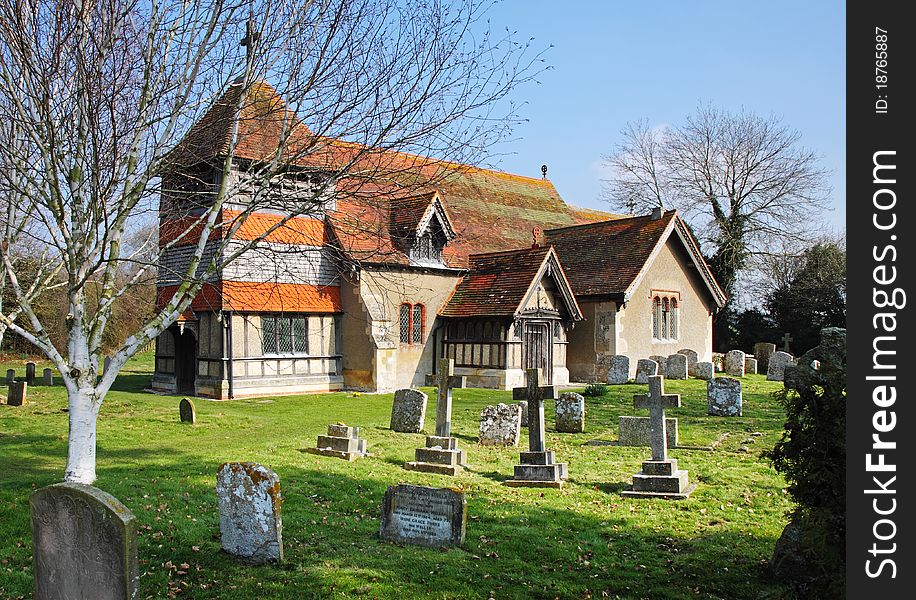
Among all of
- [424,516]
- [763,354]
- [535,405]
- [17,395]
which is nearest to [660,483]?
[535,405]

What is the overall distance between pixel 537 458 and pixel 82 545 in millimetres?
7759

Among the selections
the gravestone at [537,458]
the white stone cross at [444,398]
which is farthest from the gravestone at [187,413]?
the gravestone at [537,458]

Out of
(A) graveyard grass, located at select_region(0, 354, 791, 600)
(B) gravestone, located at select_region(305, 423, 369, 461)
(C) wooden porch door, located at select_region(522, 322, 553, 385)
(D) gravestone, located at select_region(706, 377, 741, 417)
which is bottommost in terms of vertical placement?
(A) graveyard grass, located at select_region(0, 354, 791, 600)

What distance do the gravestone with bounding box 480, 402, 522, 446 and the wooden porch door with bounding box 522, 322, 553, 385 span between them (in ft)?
40.5

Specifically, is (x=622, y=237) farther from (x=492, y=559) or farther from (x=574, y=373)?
(x=492, y=559)

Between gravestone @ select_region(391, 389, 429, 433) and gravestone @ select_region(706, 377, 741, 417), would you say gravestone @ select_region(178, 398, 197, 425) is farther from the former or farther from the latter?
gravestone @ select_region(706, 377, 741, 417)

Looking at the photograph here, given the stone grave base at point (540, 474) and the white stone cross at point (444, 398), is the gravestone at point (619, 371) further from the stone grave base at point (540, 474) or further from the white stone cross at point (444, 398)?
the stone grave base at point (540, 474)

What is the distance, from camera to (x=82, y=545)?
5992 mm

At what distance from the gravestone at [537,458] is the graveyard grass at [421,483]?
342mm

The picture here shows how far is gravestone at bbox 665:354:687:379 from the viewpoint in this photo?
28.4 metres

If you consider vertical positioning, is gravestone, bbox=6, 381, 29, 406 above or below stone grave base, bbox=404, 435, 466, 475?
above

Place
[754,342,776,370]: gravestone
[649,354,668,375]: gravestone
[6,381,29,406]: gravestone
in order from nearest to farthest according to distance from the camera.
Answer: [6,381,29,406]: gravestone, [649,354,668,375]: gravestone, [754,342,776,370]: gravestone

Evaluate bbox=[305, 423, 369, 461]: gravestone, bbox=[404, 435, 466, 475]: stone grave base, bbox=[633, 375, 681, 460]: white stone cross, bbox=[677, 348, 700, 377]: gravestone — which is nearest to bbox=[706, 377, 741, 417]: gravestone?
bbox=[633, 375, 681, 460]: white stone cross

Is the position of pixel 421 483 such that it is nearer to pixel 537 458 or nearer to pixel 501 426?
pixel 537 458
